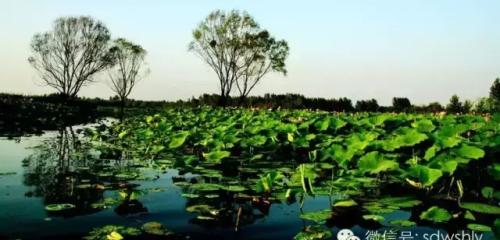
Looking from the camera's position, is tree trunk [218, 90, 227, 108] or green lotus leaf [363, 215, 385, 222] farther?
tree trunk [218, 90, 227, 108]

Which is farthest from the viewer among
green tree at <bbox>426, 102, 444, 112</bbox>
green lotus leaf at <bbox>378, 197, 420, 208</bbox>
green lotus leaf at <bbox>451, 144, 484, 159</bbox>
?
green tree at <bbox>426, 102, 444, 112</bbox>

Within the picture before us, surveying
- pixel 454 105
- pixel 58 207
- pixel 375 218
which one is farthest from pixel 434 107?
pixel 58 207

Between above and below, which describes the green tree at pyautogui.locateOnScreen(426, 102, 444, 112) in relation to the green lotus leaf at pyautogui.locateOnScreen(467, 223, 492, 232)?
above

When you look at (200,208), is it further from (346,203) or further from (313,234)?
(346,203)

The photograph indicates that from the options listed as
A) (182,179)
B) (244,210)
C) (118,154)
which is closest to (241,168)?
(182,179)

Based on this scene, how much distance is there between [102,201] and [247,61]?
111ft

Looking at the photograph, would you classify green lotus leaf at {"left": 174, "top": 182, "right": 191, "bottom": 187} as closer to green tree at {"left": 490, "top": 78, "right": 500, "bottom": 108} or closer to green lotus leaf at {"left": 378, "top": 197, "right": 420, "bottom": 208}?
green lotus leaf at {"left": 378, "top": 197, "right": 420, "bottom": 208}

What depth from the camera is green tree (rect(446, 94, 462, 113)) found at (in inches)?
953

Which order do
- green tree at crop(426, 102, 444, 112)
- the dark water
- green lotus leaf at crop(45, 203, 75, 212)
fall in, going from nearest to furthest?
the dark water < green lotus leaf at crop(45, 203, 75, 212) < green tree at crop(426, 102, 444, 112)

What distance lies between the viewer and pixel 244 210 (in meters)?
3.43

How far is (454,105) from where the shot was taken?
2458 centimetres

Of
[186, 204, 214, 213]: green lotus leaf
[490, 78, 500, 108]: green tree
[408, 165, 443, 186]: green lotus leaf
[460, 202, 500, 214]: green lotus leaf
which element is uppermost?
[490, 78, 500, 108]: green tree

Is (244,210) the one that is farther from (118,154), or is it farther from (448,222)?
(118,154)

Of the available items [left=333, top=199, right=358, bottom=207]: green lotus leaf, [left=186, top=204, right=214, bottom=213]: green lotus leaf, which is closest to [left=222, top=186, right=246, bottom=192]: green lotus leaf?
[left=186, top=204, right=214, bottom=213]: green lotus leaf
